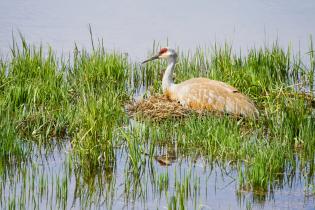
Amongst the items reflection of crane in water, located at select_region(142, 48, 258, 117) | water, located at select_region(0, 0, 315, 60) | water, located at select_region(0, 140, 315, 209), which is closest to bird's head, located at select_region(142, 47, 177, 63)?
reflection of crane in water, located at select_region(142, 48, 258, 117)

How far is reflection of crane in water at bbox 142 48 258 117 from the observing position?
32.9 feet

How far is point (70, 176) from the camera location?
25.3 ft

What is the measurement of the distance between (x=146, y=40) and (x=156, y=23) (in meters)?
1.18

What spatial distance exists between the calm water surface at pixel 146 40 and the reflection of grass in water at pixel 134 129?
122 millimetres

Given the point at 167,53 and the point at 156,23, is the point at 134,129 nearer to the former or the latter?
the point at 167,53

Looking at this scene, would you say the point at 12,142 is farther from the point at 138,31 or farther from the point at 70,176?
the point at 138,31

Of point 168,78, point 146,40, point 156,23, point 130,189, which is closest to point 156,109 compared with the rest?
point 168,78

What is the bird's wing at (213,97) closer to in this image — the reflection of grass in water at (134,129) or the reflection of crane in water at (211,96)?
the reflection of crane in water at (211,96)

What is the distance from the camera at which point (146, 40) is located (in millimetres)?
14523

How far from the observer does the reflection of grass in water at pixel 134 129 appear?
26.2 feet

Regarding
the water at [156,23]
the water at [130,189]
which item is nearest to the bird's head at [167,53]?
the water at [156,23]

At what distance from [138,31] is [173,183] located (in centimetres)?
767

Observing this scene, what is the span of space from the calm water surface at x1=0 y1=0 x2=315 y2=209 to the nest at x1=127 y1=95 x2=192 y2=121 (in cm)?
157

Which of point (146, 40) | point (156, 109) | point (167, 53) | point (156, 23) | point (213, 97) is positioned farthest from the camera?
point (156, 23)
